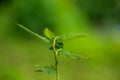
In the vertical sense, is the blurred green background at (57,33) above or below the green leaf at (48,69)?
above

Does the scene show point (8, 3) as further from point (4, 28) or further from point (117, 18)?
point (117, 18)

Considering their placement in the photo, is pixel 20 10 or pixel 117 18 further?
pixel 117 18

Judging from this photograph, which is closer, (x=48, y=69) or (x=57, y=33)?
(x=48, y=69)

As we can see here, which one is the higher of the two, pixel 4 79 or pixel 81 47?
pixel 81 47

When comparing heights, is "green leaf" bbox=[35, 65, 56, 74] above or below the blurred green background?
below

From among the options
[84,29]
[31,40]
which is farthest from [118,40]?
[31,40]

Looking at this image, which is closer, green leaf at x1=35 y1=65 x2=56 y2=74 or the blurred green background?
green leaf at x1=35 y1=65 x2=56 y2=74

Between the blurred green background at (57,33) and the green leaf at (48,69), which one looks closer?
the green leaf at (48,69)

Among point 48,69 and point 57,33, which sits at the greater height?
point 57,33
